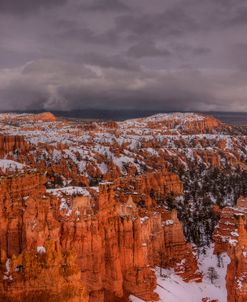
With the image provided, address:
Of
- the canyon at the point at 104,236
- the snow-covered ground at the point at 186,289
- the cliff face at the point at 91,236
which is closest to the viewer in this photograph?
the canyon at the point at 104,236

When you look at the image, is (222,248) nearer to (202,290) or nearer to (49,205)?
(202,290)

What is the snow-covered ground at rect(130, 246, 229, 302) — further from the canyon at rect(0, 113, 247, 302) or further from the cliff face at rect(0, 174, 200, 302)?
the cliff face at rect(0, 174, 200, 302)

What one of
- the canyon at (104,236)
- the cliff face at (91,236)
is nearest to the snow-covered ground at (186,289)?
the canyon at (104,236)

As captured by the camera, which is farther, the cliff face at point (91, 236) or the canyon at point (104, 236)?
the cliff face at point (91, 236)

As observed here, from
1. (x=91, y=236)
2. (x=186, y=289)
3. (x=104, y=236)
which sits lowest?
(x=186, y=289)

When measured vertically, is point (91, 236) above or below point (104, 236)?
above

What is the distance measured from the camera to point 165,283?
3409cm

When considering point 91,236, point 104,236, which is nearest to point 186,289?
point 104,236

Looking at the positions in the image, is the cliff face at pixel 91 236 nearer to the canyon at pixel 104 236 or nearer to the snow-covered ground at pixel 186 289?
the canyon at pixel 104 236

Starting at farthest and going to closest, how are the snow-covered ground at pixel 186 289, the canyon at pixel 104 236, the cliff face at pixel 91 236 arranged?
the snow-covered ground at pixel 186 289 < the cliff face at pixel 91 236 < the canyon at pixel 104 236

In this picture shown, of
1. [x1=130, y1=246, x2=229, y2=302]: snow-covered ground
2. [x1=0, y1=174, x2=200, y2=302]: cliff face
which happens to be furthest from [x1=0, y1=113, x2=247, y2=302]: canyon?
[x1=130, y1=246, x2=229, y2=302]: snow-covered ground

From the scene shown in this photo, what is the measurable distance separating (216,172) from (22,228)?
294 ft

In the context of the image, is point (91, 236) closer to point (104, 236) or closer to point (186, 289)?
point (104, 236)

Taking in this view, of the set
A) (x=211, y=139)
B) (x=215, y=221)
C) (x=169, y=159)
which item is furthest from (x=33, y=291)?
(x=211, y=139)
